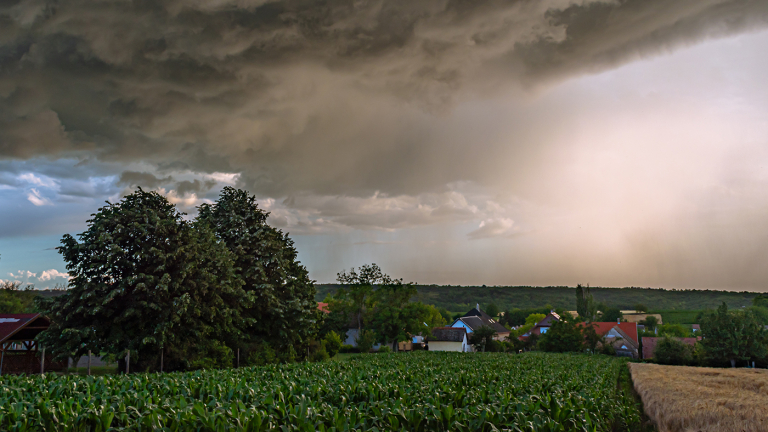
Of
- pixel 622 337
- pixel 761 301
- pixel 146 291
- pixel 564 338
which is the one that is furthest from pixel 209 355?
pixel 761 301

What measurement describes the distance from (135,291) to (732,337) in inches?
2986

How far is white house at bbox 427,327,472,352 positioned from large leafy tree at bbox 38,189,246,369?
224ft

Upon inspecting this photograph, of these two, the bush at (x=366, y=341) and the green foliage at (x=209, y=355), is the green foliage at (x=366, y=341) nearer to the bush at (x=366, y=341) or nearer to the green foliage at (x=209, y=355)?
the bush at (x=366, y=341)

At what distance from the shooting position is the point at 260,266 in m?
36.2

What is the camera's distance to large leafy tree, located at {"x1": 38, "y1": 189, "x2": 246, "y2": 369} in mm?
25859

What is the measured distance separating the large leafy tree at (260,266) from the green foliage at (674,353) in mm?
58115

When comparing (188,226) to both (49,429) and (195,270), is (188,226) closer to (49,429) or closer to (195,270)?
(195,270)

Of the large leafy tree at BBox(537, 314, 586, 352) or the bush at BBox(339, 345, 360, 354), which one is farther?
the large leafy tree at BBox(537, 314, 586, 352)

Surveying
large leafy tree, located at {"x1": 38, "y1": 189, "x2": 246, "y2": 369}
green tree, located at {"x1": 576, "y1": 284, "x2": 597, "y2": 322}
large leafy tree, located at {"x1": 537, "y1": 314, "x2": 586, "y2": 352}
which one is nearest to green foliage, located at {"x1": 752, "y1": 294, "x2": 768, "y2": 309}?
green tree, located at {"x1": 576, "y1": 284, "x2": 597, "y2": 322}

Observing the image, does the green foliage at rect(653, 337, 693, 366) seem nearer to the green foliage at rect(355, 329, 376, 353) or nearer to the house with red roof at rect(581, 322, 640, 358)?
the house with red roof at rect(581, 322, 640, 358)

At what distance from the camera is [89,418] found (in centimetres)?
723

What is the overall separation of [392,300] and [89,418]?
72126 millimetres

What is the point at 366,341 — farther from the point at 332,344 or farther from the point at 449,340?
the point at 449,340

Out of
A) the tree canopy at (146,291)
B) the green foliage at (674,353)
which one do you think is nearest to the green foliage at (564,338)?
the green foliage at (674,353)
